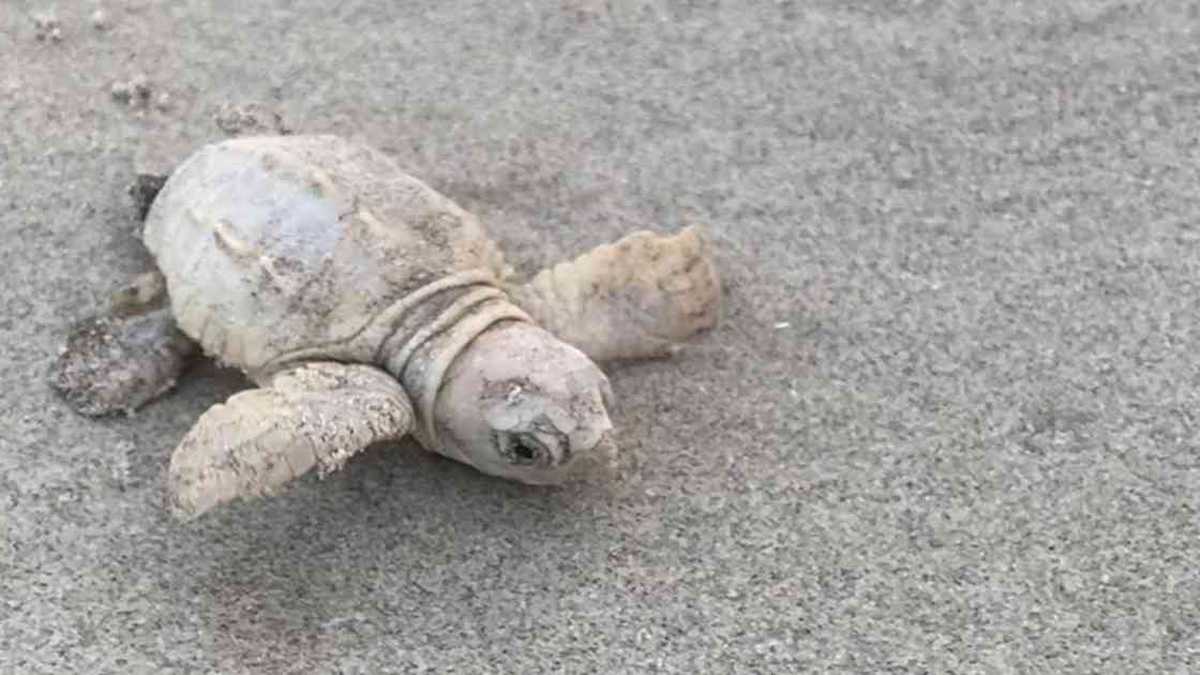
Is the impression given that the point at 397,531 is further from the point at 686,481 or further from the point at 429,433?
the point at 686,481

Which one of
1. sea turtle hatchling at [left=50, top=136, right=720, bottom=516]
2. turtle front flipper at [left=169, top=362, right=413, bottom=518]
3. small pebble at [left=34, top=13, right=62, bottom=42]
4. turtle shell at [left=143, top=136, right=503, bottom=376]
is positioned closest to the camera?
turtle front flipper at [left=169, top=362, right=413, bottom=518]

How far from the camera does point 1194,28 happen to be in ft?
8.79

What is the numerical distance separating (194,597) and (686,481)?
0.65m

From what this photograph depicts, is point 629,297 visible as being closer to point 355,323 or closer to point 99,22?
point 355,323

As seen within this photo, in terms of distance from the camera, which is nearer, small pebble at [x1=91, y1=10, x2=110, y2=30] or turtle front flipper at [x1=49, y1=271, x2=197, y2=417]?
turtle front flipper at [x1=49, y1=271, x2=197, y2=417]

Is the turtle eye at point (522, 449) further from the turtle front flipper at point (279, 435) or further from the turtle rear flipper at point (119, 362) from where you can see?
the turtle rear flipper at point (119, 362)

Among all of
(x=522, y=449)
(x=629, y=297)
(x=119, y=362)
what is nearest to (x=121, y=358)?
(x=119, y=362)

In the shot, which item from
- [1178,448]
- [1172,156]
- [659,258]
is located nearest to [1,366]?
[659,258]

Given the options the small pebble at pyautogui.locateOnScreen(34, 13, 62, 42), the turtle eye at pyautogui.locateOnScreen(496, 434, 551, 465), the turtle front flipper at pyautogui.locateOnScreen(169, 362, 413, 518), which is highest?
the small pebble at pyautogui.locateOnScreen(34, 13, 62, 42)

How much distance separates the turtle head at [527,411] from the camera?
182 cm

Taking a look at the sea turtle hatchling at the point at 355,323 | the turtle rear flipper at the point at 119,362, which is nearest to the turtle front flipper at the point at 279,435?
the sea turtle hatchling at the point at 355,323

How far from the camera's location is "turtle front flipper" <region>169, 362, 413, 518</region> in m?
1.67

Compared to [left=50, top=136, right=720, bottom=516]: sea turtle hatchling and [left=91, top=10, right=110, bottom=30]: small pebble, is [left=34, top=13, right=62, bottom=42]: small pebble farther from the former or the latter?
[left=50, top=136, right=720, bottom=516]: sea turtle hatchling

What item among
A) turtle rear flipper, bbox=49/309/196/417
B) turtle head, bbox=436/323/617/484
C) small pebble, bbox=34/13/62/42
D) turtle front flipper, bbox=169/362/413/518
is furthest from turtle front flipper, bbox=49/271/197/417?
small pebble, bbox=34/13/62/42
